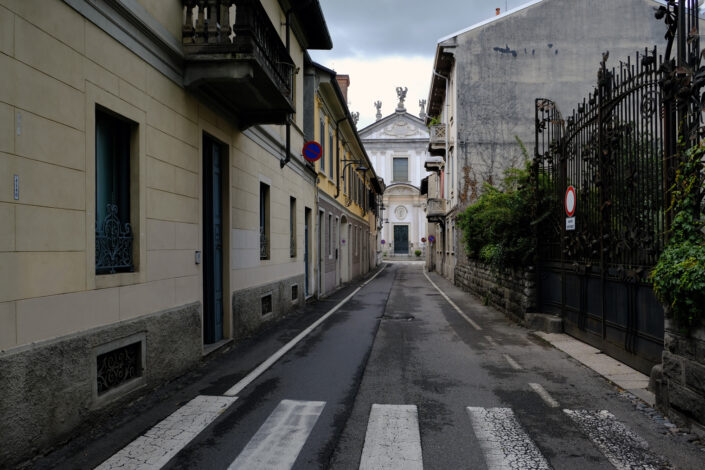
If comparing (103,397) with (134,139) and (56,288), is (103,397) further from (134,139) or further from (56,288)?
(134,139)

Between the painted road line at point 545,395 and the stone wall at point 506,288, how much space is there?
5.18 m

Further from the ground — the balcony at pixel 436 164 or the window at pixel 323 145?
the balcony at pixel 436 164

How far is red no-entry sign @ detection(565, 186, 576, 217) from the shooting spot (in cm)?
908

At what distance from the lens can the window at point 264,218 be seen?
11.4 m

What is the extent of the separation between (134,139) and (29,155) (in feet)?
6.15

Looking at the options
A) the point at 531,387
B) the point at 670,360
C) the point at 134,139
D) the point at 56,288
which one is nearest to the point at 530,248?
the point at 531,387

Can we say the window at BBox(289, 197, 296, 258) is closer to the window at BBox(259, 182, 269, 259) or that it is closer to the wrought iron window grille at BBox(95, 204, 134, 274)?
the window at BBox(259, 182, 269, 259)

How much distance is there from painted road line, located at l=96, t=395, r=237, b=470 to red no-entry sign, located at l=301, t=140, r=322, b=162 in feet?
34.2

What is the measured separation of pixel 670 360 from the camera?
4941 millimetres

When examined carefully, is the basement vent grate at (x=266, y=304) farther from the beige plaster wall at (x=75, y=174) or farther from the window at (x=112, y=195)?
the window at (x=112, y=195)

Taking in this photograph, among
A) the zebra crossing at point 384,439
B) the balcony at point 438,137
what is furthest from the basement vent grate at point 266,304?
the balcony at point 438,137

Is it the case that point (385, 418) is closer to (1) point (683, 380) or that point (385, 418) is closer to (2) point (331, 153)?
(1) point (683, 380)

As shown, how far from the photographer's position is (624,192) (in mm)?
7238

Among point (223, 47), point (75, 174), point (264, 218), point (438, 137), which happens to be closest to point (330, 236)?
point (264, 218)
